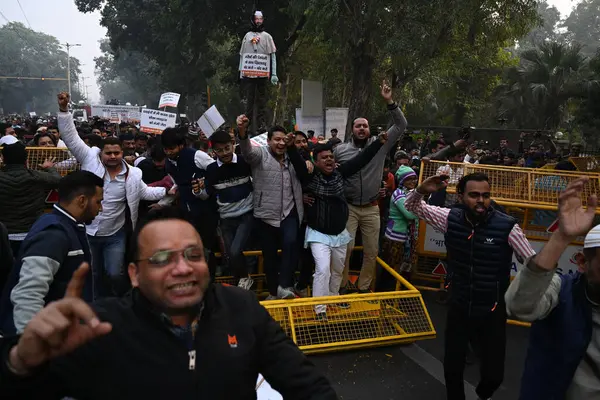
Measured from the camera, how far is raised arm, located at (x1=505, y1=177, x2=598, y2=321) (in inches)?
74.6

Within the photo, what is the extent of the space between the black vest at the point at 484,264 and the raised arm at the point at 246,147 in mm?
2176

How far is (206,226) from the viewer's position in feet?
17.7

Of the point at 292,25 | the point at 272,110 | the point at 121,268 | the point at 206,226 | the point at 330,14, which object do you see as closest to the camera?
the point at 121,268

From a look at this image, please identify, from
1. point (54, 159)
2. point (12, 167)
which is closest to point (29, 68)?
point (54, 159)

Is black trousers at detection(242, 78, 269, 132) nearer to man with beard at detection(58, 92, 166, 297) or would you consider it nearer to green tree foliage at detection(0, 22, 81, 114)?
man with beard at detection(58, 92, 166, 297)

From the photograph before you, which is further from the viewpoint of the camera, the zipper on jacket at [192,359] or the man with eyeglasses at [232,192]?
the man with eyeglasses at [232,192]

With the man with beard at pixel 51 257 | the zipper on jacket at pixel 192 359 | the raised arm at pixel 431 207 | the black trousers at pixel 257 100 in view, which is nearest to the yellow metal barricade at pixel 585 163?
the raised arm at pixel 431 207

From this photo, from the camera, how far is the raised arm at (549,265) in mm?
1895

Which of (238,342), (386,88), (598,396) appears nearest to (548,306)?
(598,396)

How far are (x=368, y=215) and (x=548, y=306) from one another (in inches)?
129

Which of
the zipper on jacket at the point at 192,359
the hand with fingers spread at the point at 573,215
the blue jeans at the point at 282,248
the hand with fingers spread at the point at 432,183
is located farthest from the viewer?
the blue jeans at the point at 282,248

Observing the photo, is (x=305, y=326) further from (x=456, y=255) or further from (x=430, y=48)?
(x=430, y=48)

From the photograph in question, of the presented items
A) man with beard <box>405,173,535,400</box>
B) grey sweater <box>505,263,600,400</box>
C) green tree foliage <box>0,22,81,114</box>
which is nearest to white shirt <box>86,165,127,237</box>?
man with beard <box>405,173,535,400</box>

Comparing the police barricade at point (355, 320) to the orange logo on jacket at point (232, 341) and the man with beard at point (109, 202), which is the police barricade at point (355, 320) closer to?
the man with beard at point (109, 202)
